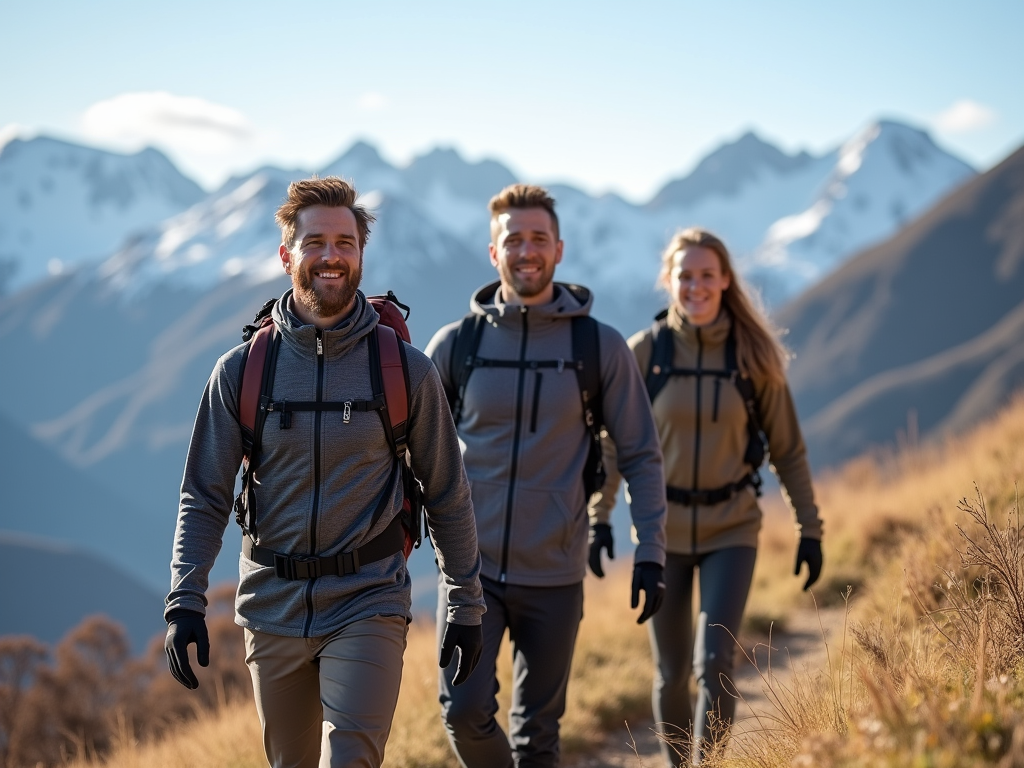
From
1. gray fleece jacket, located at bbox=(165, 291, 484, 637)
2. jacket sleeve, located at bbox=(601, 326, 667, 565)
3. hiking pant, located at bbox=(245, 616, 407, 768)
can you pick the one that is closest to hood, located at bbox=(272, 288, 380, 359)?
gray fleece jacket, located at bbox=(165, 291, 484, 637)

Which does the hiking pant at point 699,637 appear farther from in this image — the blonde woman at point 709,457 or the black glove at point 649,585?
the black glove at point 649,585

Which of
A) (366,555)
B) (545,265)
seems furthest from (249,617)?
(545,265)

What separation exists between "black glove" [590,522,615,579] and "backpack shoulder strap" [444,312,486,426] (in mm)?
934

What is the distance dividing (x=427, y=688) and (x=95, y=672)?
792 cm

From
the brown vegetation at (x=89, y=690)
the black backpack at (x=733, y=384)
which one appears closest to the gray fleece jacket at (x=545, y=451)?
the black backpack at (x=733, y=384)

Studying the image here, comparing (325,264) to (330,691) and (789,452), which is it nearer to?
(330,691)

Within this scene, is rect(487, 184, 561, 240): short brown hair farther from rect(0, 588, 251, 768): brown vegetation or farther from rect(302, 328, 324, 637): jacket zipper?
rect(0, 588, 251, 768): brown vegetation

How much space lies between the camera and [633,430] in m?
4.49

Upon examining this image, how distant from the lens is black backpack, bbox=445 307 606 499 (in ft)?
14.7

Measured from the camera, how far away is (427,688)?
6.49 m

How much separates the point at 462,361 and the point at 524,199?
2.61 feet

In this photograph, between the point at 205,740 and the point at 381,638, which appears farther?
the point at 205,740

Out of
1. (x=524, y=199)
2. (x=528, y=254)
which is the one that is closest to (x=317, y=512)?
(x=528, y=254)

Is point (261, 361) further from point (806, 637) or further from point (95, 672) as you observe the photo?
point (95, 672)
